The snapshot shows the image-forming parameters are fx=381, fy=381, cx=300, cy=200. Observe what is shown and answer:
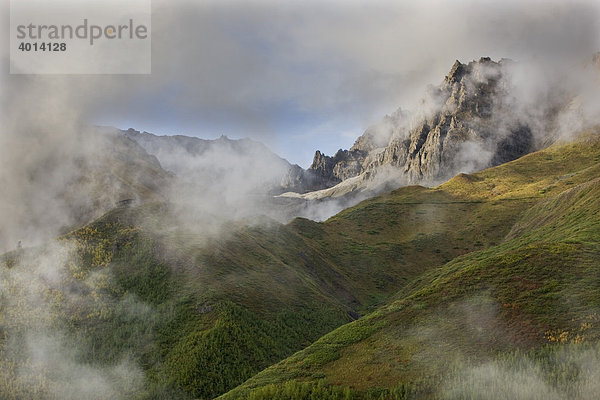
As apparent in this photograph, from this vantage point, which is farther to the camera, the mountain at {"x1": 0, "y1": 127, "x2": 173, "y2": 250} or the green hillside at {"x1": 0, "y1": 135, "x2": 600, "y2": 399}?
the mountain at {"x1": 0, "y1": 127, "x2": 173, "y2": 250}

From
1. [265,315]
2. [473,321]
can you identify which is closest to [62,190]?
[265,315]

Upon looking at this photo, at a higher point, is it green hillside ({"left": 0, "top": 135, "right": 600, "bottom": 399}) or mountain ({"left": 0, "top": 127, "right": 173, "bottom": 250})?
mountain ({"left": 0, "top": 127, "right": 173, "bottom": 250})

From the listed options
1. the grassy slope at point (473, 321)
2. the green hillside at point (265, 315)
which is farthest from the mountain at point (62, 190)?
the grassy slope at point (473, 321)

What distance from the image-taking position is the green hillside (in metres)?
25.9

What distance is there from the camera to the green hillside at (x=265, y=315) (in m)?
25.9

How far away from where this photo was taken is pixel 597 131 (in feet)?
613

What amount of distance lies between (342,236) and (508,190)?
73126 millimetres

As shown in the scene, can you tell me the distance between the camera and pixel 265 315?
48344 millimetres

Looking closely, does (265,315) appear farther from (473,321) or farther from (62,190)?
(62,190)

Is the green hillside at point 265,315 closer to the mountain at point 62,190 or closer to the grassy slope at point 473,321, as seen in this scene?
the grassy slope at point 473,321

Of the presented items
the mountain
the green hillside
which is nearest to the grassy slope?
the green hillside

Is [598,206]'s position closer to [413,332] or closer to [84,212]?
[413,332]

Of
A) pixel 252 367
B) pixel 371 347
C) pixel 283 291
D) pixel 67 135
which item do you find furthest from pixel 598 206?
pixel 67 135

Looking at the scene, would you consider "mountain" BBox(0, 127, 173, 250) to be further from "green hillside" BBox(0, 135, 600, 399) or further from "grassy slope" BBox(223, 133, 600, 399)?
"grassy slope" BBox(223, 133, 600, 399)
